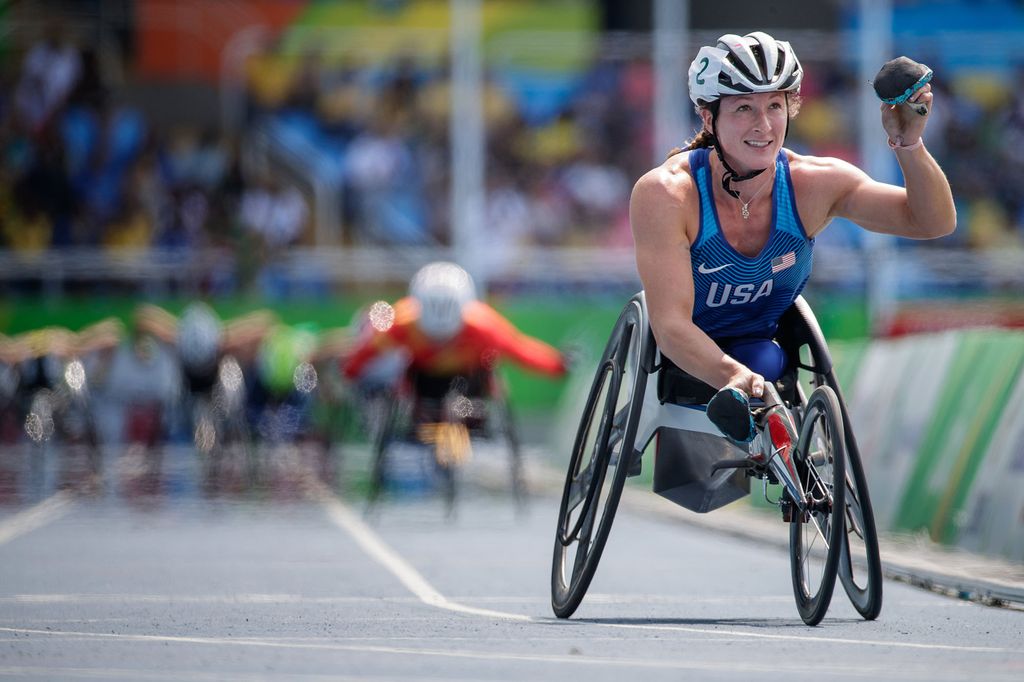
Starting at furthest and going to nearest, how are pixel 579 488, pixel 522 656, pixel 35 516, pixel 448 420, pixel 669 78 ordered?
pixel 669 78 < pixel 448 420 < pixel 35 516 < pixel 579 488 < pixel 522 656

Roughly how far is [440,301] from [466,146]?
1303 cm

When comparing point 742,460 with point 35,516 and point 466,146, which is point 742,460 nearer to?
point 35,516

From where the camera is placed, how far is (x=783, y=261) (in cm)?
754

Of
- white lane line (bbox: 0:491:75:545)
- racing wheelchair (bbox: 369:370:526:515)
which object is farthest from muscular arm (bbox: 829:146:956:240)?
racing wheelchair (bbox: 369:370:526:515)

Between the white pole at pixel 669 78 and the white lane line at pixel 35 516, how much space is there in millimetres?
13518

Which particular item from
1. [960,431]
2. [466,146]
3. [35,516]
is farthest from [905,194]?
[466,146]

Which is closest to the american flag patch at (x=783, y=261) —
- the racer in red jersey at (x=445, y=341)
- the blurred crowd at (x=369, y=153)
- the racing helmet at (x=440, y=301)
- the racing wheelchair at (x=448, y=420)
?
the racing wheelchair at (x=448, y=420)

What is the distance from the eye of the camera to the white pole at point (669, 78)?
2920cm

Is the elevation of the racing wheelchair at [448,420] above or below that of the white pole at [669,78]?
below

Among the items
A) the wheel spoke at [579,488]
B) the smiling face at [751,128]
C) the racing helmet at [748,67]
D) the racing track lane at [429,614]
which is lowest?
the racing track lane at [429,614]

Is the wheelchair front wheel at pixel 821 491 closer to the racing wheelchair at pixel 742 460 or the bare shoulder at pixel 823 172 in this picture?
the racing wheelchair at pixel 742 460

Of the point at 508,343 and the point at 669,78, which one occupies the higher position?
the point at 669,78

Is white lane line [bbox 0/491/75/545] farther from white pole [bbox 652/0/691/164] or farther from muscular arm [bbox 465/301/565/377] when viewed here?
white pole [bbox 652/0/691/164]

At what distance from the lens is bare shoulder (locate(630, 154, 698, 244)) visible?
7.37 meters
